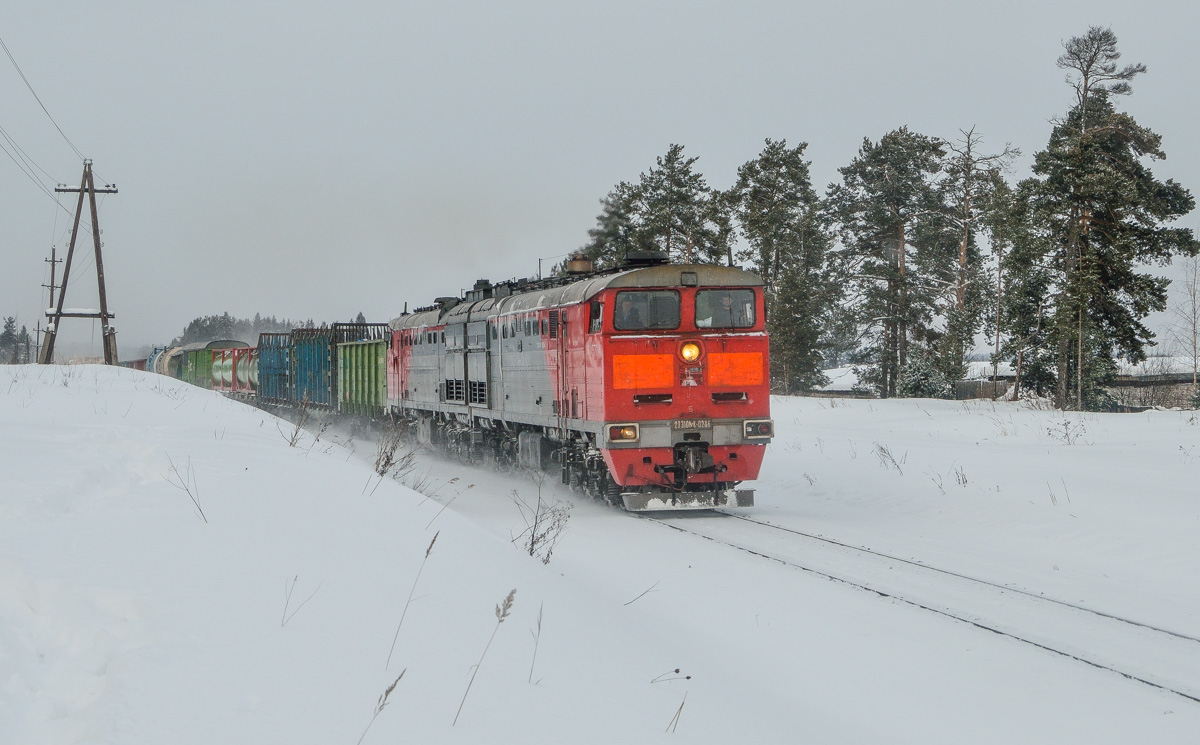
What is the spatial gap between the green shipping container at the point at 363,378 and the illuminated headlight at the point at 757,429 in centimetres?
1464

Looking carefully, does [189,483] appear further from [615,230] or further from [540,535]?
[615,230]

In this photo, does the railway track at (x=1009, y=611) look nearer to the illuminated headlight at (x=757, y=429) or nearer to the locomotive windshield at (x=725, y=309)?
the illuminated headlight at (x=757, y=429)

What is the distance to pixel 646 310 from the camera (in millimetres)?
12984

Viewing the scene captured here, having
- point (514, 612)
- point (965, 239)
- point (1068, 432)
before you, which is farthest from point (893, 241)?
point (514, 612)

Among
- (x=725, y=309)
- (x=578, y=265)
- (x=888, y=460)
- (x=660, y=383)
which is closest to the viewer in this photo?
(x=660, y=383)

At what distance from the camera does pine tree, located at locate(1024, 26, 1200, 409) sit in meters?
30.4

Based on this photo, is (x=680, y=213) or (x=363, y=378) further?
(x=680, y=213)

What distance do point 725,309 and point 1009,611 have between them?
651 centimetres

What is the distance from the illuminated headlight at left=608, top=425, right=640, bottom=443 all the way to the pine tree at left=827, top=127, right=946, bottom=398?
115 feet

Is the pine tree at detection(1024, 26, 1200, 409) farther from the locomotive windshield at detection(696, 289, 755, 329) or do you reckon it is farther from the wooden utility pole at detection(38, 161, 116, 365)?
the wooden utility pole at detection(38, 161, 116, 365)

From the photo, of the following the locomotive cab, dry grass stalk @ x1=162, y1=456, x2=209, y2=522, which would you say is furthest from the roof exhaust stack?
dry grass stalk @ x1=162, y1=456, x2=209, y2=522

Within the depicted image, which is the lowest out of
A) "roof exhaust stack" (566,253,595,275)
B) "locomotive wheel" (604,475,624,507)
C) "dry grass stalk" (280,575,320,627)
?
"locomotive wheel" (604,475,624,507)

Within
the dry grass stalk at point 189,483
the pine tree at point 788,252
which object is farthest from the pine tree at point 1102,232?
the dry grass stalk at point 189,483

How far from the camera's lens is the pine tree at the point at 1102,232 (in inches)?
1198
